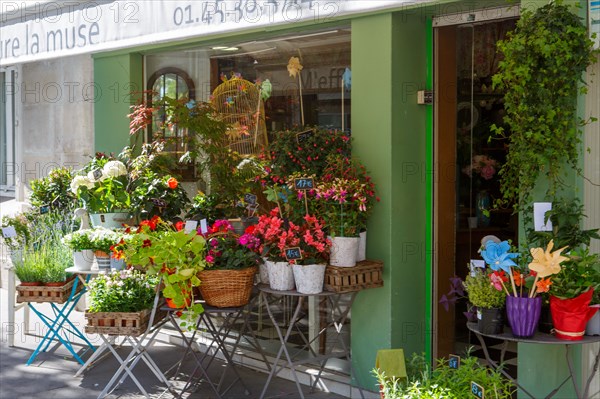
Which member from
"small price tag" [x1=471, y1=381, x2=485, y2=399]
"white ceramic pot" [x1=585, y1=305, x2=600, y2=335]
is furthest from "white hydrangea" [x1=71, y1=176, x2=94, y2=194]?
"small price tag" [x1=471, y1=381, x2=485, y2=399]

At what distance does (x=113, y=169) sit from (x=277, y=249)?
198 centimetres

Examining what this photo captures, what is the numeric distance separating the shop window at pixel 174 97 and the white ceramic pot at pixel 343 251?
91.5 inches

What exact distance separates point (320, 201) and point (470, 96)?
1.43 metres

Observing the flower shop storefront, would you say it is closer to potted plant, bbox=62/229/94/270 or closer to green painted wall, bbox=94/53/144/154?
potted plant, bbox=62/229/94/270

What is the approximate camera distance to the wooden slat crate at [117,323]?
6117 millimetres

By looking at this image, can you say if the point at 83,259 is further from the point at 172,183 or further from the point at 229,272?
the point at 229,272

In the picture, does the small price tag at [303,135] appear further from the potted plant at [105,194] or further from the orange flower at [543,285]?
the orange flower at [543,285]

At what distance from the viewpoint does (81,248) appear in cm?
677

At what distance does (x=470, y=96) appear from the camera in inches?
252

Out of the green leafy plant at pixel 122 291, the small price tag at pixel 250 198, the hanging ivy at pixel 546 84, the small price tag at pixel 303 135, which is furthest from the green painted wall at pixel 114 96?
the hanging ivy at pixel 546 84

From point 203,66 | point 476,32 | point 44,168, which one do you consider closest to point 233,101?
point 203,66

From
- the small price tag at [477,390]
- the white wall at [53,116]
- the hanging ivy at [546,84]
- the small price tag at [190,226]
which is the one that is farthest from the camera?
the white wall at [53,116]

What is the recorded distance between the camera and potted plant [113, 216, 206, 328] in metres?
5.81

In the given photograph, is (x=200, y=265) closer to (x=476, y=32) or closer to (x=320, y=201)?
(x=320, y=201)
